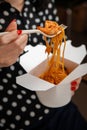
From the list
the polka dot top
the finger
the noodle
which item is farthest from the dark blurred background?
the finger

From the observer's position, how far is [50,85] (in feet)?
2.79

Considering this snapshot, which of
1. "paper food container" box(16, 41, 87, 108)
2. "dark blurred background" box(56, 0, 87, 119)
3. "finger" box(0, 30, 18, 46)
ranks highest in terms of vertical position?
"finger" box(0, 30, 18, 46)

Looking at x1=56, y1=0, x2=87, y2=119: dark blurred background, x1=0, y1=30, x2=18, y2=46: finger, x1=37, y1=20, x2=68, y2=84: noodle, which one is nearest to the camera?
x1=0, y1=30, x2=18, y2=46: finger

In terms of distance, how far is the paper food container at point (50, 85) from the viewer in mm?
844

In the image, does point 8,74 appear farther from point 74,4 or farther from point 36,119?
point 74,4

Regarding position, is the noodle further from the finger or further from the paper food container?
the finger

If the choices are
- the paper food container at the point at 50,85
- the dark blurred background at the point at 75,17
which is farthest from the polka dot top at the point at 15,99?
the dark blurred background at the point at 75,17

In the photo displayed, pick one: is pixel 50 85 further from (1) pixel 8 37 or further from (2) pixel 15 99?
(2) pixel 15 99

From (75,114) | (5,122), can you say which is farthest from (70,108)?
(5,122)

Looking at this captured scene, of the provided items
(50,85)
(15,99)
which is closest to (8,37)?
(50,85)

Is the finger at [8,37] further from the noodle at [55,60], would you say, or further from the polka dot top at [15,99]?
the polka dot top at [15,99]

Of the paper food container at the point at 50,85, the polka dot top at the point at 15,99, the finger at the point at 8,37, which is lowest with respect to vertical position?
the polka dot top at the point at 15,99

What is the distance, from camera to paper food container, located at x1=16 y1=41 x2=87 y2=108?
844 millimetres

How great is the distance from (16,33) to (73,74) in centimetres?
20
